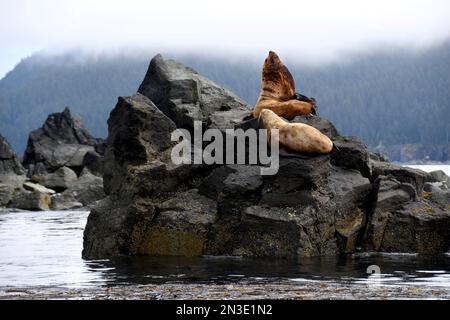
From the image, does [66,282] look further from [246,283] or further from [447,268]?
[447,268]

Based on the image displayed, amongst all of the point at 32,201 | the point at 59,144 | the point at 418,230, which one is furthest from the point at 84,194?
the point at 418,230

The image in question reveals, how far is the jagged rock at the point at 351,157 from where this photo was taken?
22.5 metres

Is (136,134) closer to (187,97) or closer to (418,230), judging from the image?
(187,97)

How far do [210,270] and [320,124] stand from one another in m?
6.92

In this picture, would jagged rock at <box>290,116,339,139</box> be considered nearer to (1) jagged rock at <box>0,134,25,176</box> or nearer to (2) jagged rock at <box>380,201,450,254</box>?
(2) jagged rock at <box>380,201,450,254</box>

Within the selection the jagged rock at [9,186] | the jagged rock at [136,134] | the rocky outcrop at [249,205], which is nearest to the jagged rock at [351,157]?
the rocky outcrop at [249,205]

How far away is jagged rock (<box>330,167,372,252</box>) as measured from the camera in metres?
21.1

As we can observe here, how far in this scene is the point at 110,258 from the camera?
20.9 metres

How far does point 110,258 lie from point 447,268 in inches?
333

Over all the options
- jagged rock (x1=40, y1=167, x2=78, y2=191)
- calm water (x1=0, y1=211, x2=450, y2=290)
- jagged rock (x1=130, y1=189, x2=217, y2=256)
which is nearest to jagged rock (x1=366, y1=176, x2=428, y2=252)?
calm water (x1=0, y1=211, x2=450, y2=290)

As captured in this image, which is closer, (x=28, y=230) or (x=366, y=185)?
(x=366, y=185)

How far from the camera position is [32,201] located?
161ft

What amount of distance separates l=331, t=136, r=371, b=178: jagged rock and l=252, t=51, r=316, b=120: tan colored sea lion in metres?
1.57
